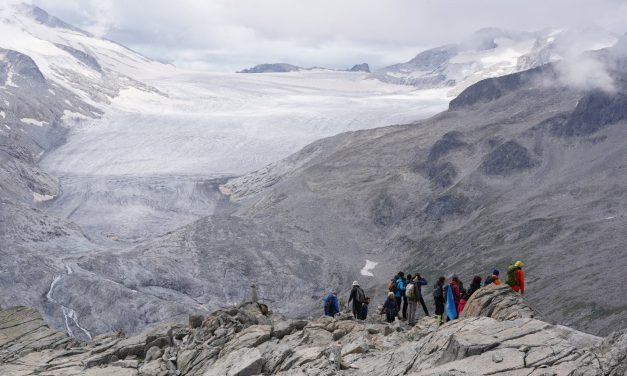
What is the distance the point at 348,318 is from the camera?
1057 inches

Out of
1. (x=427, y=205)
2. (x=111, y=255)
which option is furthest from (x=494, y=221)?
(x=111, y=255)

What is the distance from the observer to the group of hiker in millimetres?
23703

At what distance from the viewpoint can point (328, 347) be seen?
67.4 feet

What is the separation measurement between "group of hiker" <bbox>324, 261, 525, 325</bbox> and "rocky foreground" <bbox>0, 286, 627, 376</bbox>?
625 millimetres

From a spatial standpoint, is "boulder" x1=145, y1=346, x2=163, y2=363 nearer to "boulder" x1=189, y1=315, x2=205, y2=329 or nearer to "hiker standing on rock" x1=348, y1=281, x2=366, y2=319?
"boulder" x1=189, y1=315, x2=205, y2=329

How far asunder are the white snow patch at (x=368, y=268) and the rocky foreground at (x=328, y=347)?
60695 mm

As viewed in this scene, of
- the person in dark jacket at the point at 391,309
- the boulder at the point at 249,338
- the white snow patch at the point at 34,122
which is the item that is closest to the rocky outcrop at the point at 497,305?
the person in dark jacket at the point at 391,309

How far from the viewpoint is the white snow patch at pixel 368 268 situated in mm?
90625

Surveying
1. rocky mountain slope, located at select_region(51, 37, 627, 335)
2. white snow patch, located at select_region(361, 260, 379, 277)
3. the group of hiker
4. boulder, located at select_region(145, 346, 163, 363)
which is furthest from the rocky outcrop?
white snow patch, located at select_region(361, 260, 379, 277)

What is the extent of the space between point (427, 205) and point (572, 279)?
133ft

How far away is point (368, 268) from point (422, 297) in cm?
6636

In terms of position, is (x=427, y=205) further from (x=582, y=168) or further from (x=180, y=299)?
(x=180, y=299)

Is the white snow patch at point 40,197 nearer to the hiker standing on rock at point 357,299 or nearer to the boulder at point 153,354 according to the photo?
the hiker standing on rock at point 357,299

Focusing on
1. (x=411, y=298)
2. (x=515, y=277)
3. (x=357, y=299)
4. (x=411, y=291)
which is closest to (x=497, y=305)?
(x=515, y=277)
